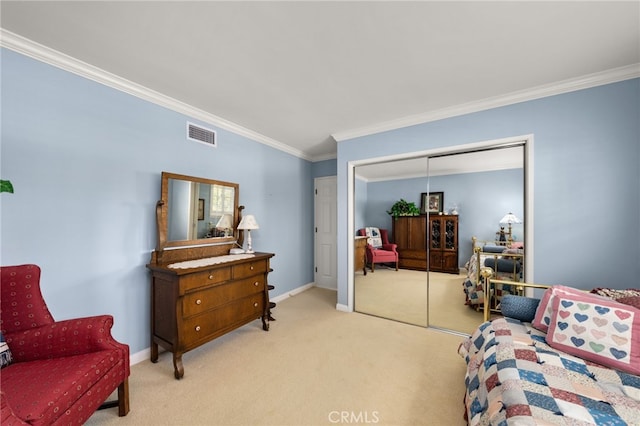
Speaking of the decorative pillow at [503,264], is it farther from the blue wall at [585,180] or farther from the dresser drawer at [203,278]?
the dresser drawer at [203,278]

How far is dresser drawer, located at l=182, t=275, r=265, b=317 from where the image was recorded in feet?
7.19

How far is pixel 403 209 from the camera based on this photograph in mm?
3361

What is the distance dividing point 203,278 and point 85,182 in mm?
1273

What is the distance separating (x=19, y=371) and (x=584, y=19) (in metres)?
4.07

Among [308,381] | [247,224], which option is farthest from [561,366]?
[247,224]

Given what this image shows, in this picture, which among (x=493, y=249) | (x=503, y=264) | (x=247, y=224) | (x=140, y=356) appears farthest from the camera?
(x=247, y=224)

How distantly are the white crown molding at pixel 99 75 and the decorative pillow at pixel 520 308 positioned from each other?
11.7 ft

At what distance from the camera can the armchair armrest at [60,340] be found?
1.46 meters

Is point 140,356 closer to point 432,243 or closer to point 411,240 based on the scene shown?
point 411,240

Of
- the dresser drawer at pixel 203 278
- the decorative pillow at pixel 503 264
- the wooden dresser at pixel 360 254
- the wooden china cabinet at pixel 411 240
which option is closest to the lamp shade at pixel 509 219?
the decorative pillow at pixel 503 264

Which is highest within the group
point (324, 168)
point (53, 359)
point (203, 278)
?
point (324, 168)

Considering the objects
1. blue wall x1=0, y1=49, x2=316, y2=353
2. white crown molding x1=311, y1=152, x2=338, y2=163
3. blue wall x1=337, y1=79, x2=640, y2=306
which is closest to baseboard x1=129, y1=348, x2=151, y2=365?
blue wall x1=0, y1=49, x2=316, y2=353

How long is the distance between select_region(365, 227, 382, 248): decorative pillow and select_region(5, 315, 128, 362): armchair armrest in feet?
9.74

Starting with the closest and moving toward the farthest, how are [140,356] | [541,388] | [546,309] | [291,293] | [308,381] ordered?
[541,388]
[546,309]
[308,381]
[140,356]
[291,293]
